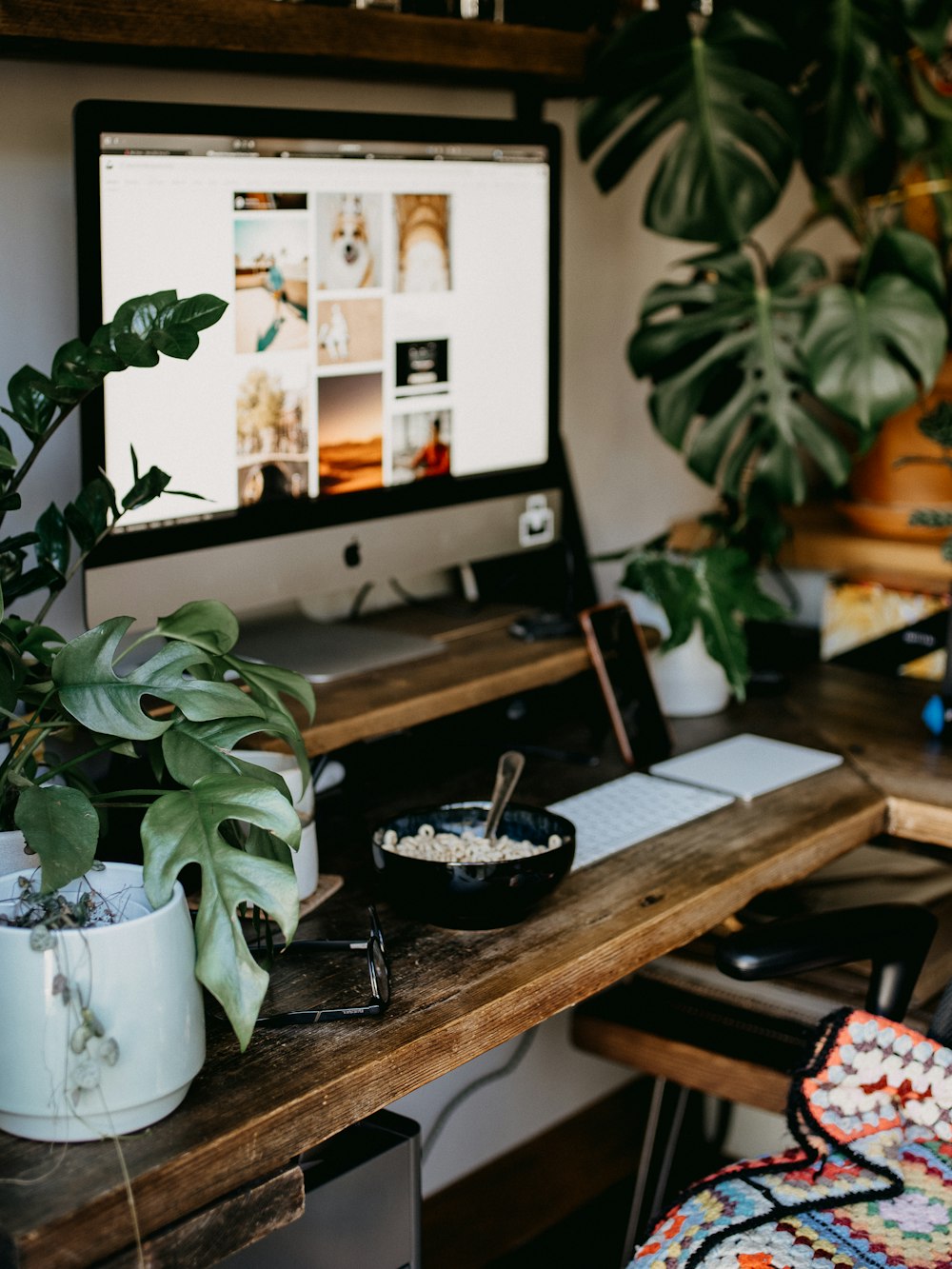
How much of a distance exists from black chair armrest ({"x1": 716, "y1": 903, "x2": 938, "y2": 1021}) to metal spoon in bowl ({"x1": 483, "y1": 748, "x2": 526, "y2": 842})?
0.73 feet

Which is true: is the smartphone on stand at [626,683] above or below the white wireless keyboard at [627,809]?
above

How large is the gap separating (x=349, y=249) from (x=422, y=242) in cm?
11

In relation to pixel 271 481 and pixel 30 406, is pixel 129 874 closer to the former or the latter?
pixel 30 406

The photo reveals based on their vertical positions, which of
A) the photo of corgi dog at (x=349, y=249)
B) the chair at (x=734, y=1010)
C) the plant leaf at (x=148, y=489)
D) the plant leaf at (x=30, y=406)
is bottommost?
the chair at (x=734, y=1010)

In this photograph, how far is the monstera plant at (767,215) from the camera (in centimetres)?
176

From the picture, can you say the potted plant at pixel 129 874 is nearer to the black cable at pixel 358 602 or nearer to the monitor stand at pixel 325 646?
the monitor stand at pixel 325 646

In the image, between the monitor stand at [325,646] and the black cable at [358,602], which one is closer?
the monitor stand at [325,646]

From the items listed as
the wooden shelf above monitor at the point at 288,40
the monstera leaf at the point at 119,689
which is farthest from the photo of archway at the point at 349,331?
the monstera leaf at the point at 119,689

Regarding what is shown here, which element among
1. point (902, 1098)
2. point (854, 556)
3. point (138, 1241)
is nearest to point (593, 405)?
point (854, 556)

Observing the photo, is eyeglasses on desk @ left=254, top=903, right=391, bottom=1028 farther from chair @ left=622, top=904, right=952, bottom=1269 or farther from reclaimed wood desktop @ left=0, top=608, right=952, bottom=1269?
chair @ left=622, top=904, right=952, bottom=1269

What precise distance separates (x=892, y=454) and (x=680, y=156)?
59 centimetres

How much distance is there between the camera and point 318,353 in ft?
4.82

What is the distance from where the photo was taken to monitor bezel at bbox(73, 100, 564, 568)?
4.09ft

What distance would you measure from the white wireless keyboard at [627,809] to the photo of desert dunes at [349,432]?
40 centimetres
